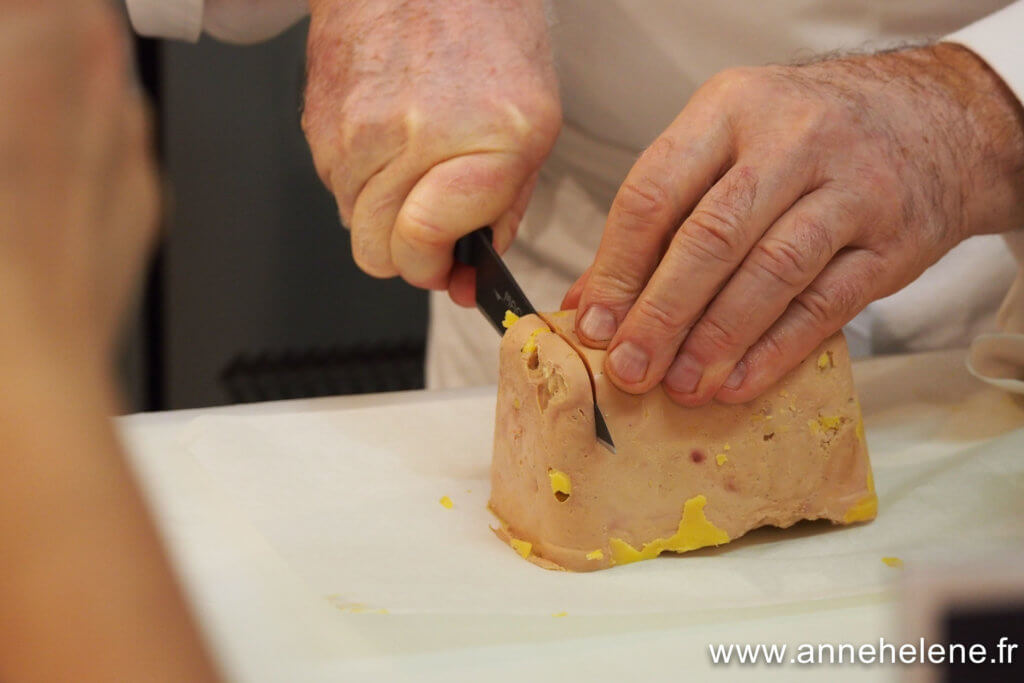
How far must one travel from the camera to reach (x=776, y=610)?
83 cm

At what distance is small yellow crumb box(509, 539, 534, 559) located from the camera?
3.03ft

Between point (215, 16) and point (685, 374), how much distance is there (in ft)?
2.85

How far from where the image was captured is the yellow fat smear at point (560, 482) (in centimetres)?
90

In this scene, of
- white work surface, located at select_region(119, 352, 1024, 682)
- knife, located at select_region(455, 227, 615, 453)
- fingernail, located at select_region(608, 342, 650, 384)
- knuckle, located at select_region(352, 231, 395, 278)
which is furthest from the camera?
knuckle, located at select_region(352, 231, 395, 278)

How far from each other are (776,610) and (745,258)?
299mm

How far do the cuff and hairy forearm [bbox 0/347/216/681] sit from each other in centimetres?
119

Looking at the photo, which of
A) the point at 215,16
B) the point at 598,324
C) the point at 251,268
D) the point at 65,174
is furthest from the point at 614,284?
the point at 251,268

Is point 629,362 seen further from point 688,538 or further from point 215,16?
point 215,16

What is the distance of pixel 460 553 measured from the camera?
3.02 feet

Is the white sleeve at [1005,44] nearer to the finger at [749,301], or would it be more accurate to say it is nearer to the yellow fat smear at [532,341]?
the finger at [749,301]

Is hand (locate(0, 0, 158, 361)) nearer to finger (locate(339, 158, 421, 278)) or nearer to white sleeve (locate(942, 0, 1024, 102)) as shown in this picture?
finger (locate(339, 158, 421, 278))

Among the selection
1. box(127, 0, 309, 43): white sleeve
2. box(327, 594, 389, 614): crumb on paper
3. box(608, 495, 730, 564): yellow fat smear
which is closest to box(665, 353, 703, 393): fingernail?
box(608, 495, 730, 564): yellow fat smear

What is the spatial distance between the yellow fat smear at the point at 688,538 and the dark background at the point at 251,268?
1.75 m

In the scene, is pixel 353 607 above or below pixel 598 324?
below
